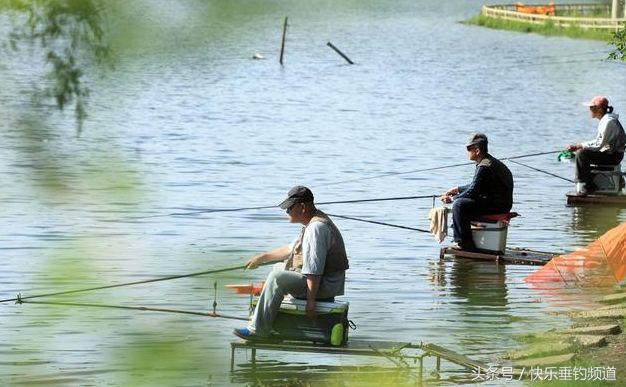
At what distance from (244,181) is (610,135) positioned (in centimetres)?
947

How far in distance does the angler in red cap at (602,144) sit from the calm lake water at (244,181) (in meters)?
0.93

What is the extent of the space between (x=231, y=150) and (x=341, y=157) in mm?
2535

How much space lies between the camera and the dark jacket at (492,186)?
14922mm

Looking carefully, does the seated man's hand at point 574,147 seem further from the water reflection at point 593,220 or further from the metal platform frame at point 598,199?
the metal platform frame at point 598,199

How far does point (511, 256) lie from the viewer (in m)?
16.2

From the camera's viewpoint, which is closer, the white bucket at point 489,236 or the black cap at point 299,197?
the black cap at point 299,197

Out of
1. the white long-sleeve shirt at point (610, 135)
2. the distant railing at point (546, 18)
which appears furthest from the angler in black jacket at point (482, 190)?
the distant railing at point (546, 18)

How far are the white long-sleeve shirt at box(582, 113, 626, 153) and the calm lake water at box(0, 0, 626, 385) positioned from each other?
4.33ft

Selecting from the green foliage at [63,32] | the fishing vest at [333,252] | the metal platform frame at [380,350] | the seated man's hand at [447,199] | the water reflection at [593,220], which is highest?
the green foliage at [63,32]

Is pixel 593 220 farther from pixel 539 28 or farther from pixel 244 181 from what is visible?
pixel 539 28

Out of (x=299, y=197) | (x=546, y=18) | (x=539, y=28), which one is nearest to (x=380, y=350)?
(x=299, y=197)

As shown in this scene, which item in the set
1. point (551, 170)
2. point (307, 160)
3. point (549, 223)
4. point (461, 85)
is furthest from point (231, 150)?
point (461, 85)

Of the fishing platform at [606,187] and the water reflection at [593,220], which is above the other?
the fishing platform at [606,187]

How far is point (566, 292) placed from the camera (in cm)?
1470
